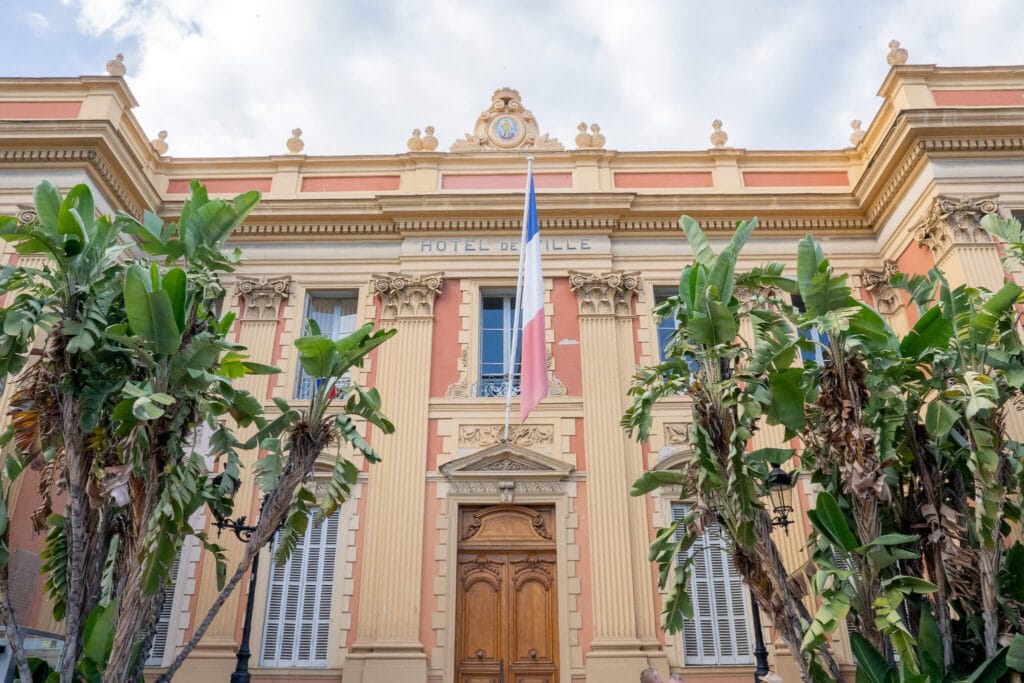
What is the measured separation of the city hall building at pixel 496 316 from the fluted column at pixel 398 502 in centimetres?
3

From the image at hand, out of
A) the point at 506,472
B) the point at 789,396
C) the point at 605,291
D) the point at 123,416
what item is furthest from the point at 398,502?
the point at 789,396

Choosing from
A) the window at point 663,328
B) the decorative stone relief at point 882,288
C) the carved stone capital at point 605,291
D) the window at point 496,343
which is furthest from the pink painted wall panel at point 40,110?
the decorative stone relief at point 882,288

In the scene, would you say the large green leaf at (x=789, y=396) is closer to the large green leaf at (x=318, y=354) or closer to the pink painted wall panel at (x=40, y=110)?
the large green leaf at (x=318, y=354)

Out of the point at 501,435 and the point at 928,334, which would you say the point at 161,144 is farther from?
the point at 928,334

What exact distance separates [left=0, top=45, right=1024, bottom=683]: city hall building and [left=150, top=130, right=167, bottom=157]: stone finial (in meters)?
0.06

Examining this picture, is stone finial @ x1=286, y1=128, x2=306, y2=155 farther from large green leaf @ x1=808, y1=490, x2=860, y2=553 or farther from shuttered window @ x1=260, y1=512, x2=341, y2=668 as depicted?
large green leaf @ x1=808, y1=490, x2=860, y2=553

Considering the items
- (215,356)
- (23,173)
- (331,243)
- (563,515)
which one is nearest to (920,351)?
(563,515)

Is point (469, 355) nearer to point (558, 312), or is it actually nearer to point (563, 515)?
point (558, 312)

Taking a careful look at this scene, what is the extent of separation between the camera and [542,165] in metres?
14.2

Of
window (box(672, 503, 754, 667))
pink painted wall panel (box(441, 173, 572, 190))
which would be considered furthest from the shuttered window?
pink painted wall panel (box(441, 173, 572, 190))

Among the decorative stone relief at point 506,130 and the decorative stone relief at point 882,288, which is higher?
the decorative stone relief at point 506,130

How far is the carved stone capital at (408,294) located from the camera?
13.0m

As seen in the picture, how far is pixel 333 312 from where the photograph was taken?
535 inches

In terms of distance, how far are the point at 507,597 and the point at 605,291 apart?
5.10 m
